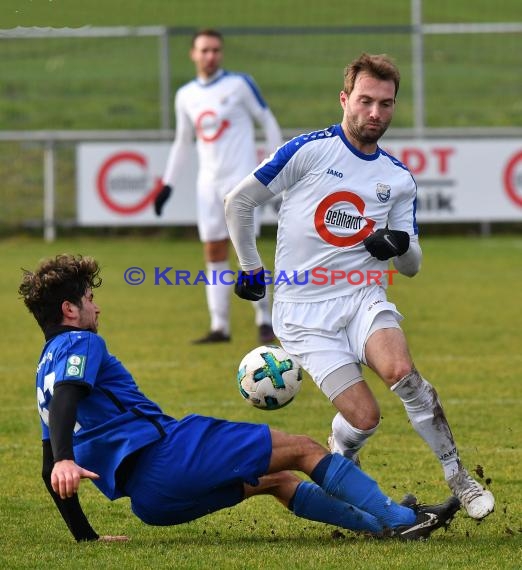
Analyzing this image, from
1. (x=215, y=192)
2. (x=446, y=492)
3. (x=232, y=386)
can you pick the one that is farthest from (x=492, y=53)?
(x=446, y=492)

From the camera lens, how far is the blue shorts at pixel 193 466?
5.16m

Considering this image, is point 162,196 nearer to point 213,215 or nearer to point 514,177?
point 213,215

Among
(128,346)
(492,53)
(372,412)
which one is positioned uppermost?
(492,53)

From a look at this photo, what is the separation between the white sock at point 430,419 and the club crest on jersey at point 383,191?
3.04 ft

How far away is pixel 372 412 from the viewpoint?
577 centimetres

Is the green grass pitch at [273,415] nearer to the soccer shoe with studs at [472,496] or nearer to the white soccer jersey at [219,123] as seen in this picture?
the soccer shoe with studs at [472,496]

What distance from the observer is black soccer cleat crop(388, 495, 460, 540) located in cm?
535

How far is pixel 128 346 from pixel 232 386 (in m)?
2.18

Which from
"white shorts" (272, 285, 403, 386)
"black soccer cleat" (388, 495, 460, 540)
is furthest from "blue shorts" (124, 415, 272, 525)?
"white shorts" (272, 285, 403, 386)

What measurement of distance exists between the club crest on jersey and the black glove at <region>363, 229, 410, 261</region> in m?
0.24

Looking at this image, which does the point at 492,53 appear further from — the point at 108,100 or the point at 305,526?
the point at 305,526

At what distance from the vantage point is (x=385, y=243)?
585 cm

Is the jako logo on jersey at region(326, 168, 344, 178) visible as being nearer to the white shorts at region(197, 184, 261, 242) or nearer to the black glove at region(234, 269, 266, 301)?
the black glove at region(234, 269, 266, 301)

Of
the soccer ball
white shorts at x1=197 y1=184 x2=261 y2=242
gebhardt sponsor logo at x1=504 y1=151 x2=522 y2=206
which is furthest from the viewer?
gebhardt sponsor logo at x1=504 y1=151 x2=522 y2=206
